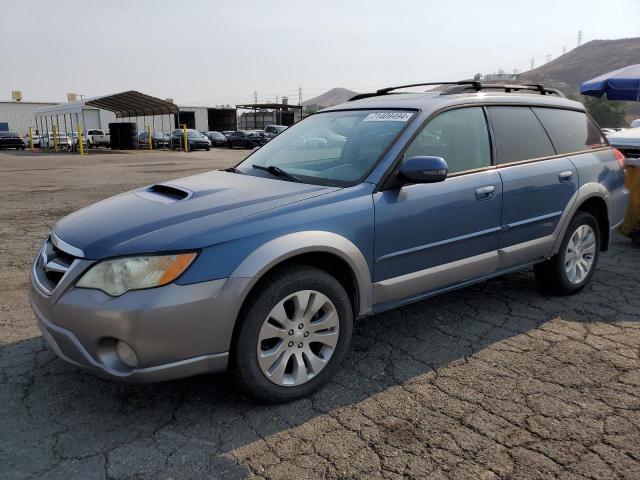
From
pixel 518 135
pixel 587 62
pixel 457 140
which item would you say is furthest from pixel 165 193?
pixel 587 62

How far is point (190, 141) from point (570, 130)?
29135 millimetres

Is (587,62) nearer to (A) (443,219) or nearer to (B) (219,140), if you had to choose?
(B) (219,140)

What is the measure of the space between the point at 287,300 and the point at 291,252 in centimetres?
26

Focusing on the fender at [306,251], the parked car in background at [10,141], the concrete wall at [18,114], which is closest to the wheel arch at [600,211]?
the fender at [306,251]

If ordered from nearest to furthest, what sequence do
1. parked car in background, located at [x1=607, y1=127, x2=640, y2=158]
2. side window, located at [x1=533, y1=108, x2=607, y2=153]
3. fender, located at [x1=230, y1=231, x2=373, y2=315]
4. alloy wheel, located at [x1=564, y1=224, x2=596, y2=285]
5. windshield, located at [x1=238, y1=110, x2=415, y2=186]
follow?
fender, located at [x1=230, y1=231, x2=373, y2=315], windshield, located at [x1=238, y1=110, x2=415, y2=186], side window, located at [x1=533, y1=108, x2=607, y2=153], alloy wheel, located at [x1=564, y1=224, x2=596, y2=285], parked car in background, located at [x1=607, y1=127, x2=640, y2=158]

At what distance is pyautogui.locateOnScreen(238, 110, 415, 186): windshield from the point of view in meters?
3.23

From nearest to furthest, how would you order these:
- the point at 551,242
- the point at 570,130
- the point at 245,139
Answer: the point at 551,242 < the point at 570,130 < the point at 245,139

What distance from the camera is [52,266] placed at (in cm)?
268

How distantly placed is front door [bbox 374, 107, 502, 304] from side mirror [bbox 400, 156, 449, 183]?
0.46ft

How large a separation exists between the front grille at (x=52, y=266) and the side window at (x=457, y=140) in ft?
6.63

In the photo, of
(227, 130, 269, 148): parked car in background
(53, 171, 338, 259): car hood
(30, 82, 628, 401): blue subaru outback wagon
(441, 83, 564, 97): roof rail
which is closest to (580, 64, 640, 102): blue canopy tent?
(441, 83, 564, 97): roof rail

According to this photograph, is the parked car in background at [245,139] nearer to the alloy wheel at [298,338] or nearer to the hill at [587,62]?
the alloy wheel at [298,338]

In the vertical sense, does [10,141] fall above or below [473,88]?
below

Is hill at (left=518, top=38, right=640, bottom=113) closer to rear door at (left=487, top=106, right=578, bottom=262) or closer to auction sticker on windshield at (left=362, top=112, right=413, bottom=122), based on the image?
rear door at (left=487, top=106, right=578, bottom=262)
